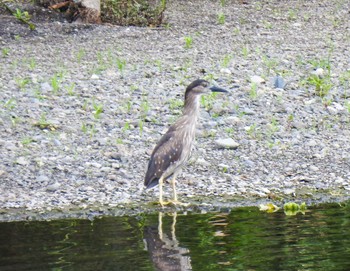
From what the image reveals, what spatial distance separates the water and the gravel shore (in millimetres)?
772

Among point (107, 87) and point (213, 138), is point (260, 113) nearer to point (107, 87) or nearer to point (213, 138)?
point (213, 138)

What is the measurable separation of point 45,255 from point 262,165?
4438 millimetres

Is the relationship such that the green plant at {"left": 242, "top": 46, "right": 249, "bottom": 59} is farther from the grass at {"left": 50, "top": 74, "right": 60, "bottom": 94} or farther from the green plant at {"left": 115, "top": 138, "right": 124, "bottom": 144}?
the green plant at {"left": 115, "top": 138, "right": 124, "bottom": 144}

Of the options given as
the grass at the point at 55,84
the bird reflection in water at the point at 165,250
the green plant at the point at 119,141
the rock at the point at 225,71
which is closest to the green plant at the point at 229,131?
the green plant at the point at 119,141

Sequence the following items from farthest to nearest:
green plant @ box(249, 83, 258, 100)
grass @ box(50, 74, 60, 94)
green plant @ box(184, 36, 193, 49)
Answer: green plant @ box(184, 36, 193, 49)
grass @ box(50, 74, 60, 94)
green plant @ box(249, 83, 258, 100)

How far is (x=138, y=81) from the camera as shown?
15156 millimetres

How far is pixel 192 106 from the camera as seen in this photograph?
36.7ft

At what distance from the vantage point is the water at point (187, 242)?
7.70 m

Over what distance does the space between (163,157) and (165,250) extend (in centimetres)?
244

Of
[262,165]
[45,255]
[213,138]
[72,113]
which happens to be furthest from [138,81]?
[45,255]

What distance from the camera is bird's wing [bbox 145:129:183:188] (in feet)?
34.5

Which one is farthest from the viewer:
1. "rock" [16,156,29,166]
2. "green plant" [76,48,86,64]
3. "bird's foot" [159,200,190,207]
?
"green plant" [76,48,86,64]

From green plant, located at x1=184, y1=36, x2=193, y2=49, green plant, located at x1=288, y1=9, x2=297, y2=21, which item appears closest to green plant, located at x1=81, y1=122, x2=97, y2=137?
green plant, located at x1=184, y1=36, x2=193, y2=49

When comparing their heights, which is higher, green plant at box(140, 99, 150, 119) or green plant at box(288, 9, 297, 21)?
green plant at box(288, 9, 297, 21)
